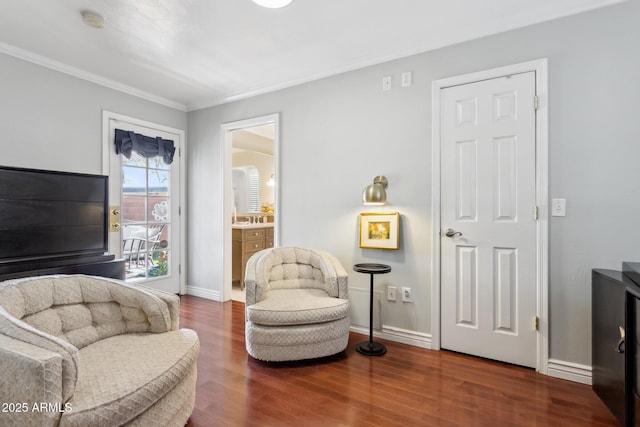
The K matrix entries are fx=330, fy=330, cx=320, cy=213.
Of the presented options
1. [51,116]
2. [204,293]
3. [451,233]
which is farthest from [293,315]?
[51,116]

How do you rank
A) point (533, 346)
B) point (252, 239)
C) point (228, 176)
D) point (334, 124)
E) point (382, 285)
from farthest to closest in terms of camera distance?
point (252, 239), point (228, 176), point (334, 124), point (382, 285), point (533, 346)

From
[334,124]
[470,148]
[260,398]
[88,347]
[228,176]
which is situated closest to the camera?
[88,347]

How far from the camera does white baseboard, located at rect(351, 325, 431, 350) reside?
2744 mm

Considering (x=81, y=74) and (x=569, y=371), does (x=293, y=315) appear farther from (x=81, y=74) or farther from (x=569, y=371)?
(x=81, y=74)

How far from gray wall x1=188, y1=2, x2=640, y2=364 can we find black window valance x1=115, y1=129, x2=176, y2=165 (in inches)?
13.7

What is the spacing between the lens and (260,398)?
1984mm

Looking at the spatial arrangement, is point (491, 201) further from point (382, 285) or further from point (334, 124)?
point (334, 124)

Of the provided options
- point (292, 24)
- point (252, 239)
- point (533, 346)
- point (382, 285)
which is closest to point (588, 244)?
point (533, 346)

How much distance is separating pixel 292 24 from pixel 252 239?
322 centimetres

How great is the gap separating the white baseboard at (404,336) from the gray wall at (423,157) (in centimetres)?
5

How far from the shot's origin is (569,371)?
222 cm

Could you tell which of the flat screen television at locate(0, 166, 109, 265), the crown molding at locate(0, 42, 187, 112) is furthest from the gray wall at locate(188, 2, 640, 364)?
the flat screen television at locate(0, 166, 109, 265)

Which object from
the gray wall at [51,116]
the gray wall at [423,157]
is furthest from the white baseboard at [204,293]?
the gray wall at [51,116]

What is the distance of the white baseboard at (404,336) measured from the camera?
274 centimetres
